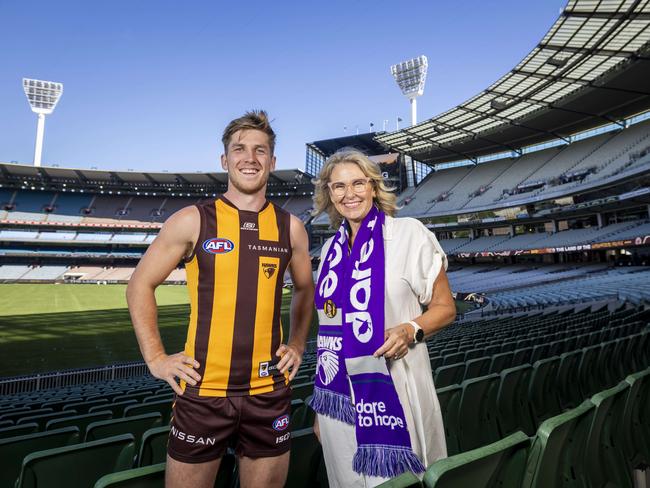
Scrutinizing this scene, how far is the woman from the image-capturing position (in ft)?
6.18

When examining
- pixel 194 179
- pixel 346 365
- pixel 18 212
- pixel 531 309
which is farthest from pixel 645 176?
pixel 18 212

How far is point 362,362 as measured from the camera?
6.41ft

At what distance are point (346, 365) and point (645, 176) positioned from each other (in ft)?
119

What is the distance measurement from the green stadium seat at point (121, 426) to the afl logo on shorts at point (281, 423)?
175 cm

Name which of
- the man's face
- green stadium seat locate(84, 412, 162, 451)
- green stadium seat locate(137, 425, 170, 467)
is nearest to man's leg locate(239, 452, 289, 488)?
green stadium seat locate(137, 425, 170, 467)

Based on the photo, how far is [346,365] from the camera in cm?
201

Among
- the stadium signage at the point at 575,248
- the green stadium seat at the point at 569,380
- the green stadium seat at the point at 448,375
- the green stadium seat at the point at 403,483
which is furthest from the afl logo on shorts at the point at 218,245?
the stadium signage at the point at 575,248

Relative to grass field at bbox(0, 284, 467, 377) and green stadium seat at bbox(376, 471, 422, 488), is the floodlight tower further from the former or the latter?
green stadium seat at bbox(376, 471, 422, 488)

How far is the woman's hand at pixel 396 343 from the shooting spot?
1.78 meters

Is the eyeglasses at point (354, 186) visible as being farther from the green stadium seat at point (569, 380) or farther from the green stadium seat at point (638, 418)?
the green stadium seat at point (569, 380)

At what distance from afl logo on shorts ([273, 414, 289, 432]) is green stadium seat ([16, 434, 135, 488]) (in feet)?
3.22

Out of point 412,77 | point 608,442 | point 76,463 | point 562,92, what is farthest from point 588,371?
point 412,77

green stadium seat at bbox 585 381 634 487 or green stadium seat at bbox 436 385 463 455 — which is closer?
green stadium seat at bbox 585 381 634 487

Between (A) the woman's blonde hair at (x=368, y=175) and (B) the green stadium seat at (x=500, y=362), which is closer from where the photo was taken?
(A) the woman's blonde hair at (x=368, y=175)
